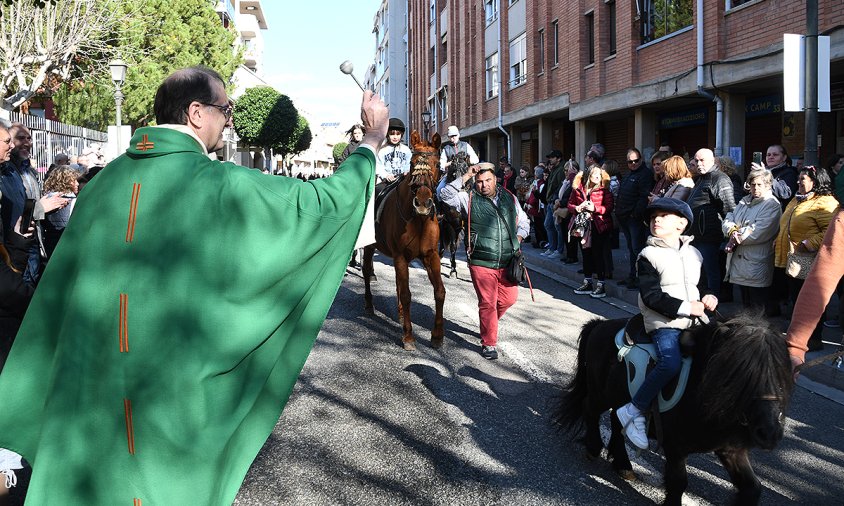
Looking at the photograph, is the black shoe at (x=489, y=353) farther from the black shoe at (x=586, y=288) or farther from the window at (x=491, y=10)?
the window at (x=491, y=10)

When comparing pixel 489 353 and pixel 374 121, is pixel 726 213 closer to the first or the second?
pixel 489 353

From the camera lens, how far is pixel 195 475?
7.46 feet

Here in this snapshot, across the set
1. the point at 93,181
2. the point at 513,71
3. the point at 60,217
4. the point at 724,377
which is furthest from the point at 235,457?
the point at 513,71

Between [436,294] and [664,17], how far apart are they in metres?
13.0

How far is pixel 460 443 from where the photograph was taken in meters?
5.20

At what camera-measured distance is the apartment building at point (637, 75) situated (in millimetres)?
14859

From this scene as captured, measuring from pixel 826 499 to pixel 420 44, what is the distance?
183 ft

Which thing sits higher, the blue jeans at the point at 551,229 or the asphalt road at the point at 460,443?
the blue jeans at the point at 551,229

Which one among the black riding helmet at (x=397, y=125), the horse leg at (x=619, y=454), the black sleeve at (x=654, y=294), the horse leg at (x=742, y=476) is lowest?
the horse leg at (x=619, y=454)

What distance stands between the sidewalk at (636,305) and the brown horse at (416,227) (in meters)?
2.98

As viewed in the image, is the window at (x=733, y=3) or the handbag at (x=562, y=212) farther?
the window at (x=733, y=3)

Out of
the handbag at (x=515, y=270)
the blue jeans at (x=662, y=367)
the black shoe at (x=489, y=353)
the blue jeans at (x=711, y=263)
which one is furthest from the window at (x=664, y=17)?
the blue jeans at (x=662, y=367)

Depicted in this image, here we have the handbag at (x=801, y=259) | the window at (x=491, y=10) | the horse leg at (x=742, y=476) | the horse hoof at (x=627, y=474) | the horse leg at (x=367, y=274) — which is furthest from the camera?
the window at (x=491, y=10)

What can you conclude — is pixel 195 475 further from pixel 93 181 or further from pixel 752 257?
pixel 752 257
